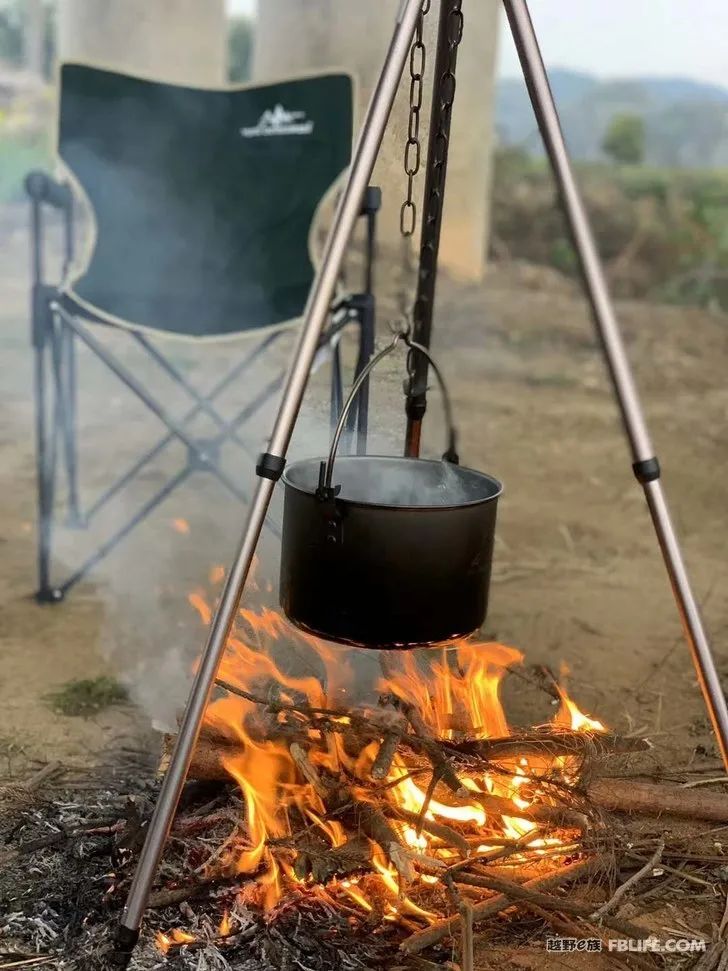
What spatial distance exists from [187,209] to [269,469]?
1973 millimetres

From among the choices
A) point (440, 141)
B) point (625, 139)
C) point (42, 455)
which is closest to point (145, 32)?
point (42, 455)

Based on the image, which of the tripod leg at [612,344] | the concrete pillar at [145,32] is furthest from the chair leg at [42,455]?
the concrete pillar at [145,32]

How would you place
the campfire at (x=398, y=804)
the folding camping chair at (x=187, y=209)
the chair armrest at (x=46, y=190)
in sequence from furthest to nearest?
the folding camping chair at (x=187, y=209)
the chair armrest at (x=46, y=190)
the campfire at (x=398, y=804)

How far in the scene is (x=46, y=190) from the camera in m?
2.96

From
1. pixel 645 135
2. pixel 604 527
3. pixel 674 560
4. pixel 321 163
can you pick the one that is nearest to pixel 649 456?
pixel 674 560

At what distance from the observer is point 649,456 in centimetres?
155

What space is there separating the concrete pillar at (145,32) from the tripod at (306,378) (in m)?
5.23

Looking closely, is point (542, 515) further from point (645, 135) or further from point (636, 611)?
point (645, 135)

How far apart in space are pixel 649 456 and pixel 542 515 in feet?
8.51

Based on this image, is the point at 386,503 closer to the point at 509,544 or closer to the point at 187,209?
the point at 187,209

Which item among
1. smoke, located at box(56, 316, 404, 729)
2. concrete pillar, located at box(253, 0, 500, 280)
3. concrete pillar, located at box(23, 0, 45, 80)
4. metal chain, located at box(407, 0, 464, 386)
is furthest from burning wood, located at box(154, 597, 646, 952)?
concrete pillar, located at box(23, 0, 45, 80)

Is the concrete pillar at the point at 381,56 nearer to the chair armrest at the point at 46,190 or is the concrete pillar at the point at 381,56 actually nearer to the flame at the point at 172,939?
the chair armrest at the point at 46,190

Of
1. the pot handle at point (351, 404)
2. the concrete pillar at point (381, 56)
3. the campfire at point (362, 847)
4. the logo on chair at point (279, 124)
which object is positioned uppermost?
the concrete pillar at point (381, 56)

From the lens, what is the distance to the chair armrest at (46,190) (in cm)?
292
